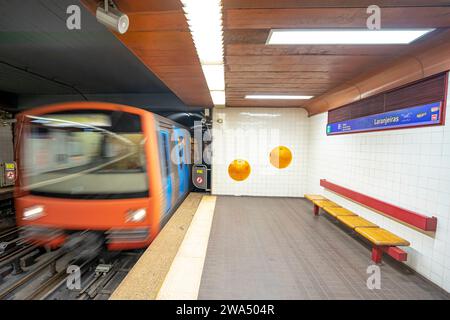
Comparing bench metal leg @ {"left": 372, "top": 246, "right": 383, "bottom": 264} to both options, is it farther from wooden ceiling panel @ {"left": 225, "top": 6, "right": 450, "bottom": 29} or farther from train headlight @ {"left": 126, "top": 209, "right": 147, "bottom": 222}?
train headlight @ {"left": 126, "top": 209, "right": 147, "bottom": 222}

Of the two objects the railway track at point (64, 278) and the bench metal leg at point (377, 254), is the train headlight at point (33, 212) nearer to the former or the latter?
the railway track at point (64, 278)

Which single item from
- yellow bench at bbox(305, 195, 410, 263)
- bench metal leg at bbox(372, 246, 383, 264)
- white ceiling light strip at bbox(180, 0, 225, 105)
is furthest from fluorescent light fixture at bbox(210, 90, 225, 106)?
bench metal leg at bbox(372, 246, 383, 264)

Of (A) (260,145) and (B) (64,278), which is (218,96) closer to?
(A) (260,145)

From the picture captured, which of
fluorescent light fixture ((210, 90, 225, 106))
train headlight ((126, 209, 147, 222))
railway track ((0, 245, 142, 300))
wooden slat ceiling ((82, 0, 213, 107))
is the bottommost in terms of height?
railway track ((0, 245, 142, 300))

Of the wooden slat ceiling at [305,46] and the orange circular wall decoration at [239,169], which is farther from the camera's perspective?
the orange circular wall decoration at [239,169]

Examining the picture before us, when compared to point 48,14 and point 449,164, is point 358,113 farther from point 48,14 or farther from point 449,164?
point 48,14

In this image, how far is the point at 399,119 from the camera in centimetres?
257

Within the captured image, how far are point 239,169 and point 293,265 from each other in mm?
3594

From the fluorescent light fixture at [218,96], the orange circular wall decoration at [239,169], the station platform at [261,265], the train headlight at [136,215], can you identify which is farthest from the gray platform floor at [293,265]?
the fluorescent light fixture at [218,96]

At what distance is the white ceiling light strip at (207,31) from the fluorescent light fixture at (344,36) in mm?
506

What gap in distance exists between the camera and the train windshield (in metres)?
2.04

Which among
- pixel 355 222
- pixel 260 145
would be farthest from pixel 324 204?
pixel 260 145

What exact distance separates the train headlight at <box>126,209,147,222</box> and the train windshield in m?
0.18

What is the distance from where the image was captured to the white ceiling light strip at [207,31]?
136 centimetres
